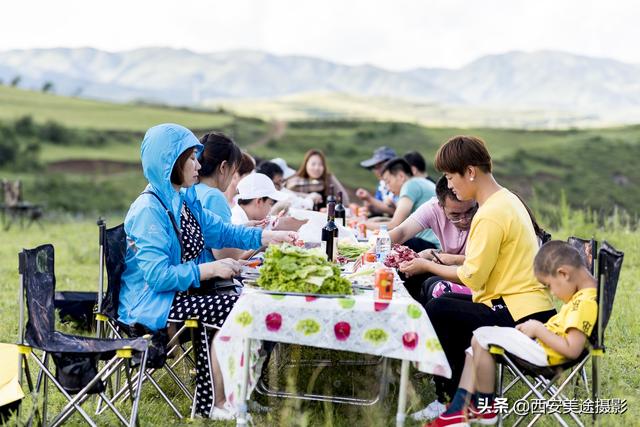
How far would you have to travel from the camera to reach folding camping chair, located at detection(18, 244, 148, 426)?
334 cm

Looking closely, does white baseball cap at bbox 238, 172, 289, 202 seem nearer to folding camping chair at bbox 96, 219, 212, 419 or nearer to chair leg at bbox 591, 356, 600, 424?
folding camping chair at bbox 96, 219, 212, 419

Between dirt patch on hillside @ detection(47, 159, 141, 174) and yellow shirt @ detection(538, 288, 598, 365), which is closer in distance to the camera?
yellow shirt @ detection(538, 288, 598, 365)

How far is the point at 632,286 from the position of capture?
7941mm

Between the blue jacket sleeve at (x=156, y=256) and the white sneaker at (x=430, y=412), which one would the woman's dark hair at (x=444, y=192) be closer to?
the white sneaker at (x=430, y=412)

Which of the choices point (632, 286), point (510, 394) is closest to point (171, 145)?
point (510, 394)

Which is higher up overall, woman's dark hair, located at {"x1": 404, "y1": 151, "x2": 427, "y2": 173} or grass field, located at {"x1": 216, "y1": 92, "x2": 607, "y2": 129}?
grass field, located at {"x1": 216, "y1": 92, "x2": 607, "y2": 129}

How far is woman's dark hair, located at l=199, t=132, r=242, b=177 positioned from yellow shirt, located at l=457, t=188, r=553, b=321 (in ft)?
5.37

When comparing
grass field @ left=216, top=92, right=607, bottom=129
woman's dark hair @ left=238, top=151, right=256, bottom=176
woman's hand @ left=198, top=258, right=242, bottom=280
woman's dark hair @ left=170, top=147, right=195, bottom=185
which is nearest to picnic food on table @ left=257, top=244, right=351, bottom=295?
woman's hand @ left=198, top=258, right=242, bottom=280

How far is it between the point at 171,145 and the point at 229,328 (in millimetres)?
1050

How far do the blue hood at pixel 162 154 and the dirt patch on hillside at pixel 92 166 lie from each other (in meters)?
37.5

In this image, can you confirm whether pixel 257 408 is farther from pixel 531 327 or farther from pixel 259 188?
pixel 259 188

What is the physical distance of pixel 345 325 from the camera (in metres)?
3.16

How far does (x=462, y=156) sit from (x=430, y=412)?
1.21 m

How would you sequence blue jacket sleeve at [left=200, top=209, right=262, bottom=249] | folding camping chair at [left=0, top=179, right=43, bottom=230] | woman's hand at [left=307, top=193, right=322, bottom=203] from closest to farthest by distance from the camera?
Answer: blue jacket sleeve at [left=200, top=209, right=262, bottom=249], woman's hand at [left=307, top=193, right=322, bottom=203], folding camping chair at [left=0, top=179, right=43, bottom=230]
